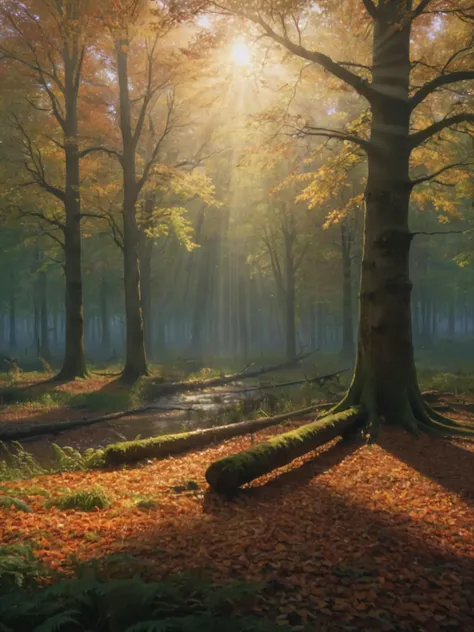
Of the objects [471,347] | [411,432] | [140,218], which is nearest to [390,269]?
[411,432]

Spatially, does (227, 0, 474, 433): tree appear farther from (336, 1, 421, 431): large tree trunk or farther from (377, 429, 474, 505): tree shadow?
(377, 429, 474, 505): tree shadow

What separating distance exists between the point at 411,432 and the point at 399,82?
592 centimetres

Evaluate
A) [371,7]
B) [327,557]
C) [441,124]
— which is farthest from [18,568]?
[371,7]

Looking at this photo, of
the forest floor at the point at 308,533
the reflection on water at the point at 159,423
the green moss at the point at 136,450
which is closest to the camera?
the forest floor at the point at 308,533

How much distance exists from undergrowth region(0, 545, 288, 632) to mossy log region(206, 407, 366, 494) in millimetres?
2186

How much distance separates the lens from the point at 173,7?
8.67m

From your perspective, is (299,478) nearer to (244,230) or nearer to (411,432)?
(411,432)

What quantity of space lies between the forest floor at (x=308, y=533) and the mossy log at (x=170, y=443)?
401mm

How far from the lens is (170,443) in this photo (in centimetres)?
797

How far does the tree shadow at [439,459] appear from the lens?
6430mm

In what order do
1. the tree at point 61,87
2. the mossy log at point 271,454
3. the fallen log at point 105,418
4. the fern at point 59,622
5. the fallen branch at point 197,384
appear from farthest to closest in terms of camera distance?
the fallen branch at point 197,384 < the tree at point 61,87 < the fallen log at point 105,418 < the mossy log at point 271,454 < the fern at point 59,622

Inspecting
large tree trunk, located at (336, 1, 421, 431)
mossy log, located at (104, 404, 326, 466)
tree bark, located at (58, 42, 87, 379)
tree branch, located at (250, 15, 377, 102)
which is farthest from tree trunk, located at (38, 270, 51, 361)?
large tree trunk, located at (336, 1, 421, 431)

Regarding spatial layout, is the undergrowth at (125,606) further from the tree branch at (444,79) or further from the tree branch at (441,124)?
the tree branch at (444,79)

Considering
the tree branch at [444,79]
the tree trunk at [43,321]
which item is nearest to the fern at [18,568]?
the tree branch at [444,79]
